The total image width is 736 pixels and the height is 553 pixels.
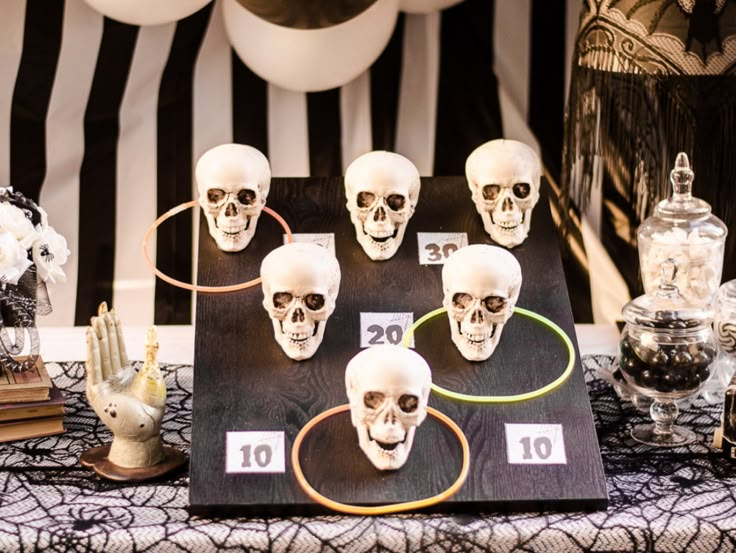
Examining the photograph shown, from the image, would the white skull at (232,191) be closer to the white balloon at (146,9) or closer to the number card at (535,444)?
the white balloon at (146,9)

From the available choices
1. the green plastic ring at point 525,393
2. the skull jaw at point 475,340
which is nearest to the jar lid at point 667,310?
the green plastic ring at point 525,393

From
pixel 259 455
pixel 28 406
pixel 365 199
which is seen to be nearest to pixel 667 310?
pixel 365 199

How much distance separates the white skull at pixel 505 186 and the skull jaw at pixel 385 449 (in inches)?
17.6

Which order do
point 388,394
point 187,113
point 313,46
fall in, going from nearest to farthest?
point 388,394 → point 313,46 → point 187,113

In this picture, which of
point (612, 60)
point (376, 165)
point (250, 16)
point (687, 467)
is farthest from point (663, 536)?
point (250, 16)

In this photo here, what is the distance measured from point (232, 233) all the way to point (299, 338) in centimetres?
25

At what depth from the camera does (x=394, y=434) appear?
1.85m

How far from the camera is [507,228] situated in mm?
2199

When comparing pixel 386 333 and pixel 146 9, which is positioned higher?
pixel 146 9

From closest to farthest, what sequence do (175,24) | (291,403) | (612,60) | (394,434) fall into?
(394,434) → (291,403) → (612,60) → (175,24)

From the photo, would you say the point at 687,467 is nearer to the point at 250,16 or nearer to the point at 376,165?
the point at 376,165

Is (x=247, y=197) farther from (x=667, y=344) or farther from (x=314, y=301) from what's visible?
(x=667, y=344)

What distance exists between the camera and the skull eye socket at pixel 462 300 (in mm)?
2004

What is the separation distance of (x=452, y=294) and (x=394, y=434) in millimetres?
265
